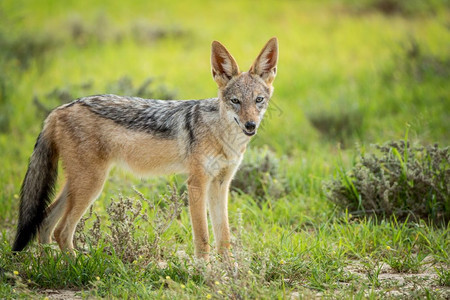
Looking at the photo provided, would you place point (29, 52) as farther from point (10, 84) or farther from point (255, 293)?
point (255, 293)

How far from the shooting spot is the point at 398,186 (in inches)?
235

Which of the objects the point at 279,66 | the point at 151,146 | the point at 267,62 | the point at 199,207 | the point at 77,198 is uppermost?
the point at 267,62

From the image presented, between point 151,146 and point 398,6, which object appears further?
point 398,6

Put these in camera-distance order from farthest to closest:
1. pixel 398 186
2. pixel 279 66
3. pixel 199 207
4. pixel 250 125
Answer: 1. pixel 279 66
2. pixel 398 186
3. pixel 199 207
4. pixel 250 125

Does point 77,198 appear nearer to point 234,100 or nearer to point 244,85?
point 234,100

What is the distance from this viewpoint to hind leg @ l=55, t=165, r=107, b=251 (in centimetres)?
493

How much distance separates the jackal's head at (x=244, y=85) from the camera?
16.1ft

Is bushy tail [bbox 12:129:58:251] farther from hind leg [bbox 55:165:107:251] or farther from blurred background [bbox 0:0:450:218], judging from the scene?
blurred background [bbox 0:0:450:218]

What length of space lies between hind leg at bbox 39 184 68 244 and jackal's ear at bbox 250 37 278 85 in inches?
81.6

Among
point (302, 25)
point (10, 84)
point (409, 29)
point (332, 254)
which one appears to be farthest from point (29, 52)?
point (332, 254)

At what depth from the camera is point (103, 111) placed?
520 centimetres

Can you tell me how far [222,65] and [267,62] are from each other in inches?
17.1

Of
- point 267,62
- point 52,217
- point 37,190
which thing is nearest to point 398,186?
point 267,62

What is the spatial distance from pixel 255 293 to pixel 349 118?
5325mm
